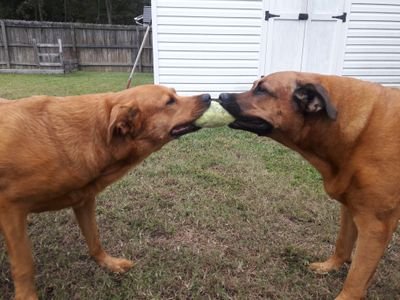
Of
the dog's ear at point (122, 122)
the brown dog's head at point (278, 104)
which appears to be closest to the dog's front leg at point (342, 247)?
the brown dog's head at point (278, 104)

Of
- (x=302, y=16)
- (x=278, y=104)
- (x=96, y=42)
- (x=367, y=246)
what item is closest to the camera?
(x=367, y=246)

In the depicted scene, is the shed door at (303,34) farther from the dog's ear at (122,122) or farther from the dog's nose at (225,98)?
the dog's ear at (122,122)

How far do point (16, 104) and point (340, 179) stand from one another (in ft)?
7.53

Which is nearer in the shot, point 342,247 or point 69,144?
point 69,144

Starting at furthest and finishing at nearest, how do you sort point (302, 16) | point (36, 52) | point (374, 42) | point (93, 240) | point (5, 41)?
point (5, 41) → point (36, 52) → point (374, 42) → point (302, 16) → point (93, 240)

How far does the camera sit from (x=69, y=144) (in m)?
2.53

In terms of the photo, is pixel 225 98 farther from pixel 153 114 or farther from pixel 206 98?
pixel 153 114

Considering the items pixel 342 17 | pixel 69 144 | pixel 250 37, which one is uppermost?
pixel 342 17

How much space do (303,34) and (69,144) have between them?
7.60 m

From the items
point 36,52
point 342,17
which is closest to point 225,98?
point 342,17

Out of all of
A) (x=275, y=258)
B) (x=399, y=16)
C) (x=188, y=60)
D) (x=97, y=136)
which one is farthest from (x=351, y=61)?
(x=97, y=136)

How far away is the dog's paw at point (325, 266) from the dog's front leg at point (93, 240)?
1475 mm

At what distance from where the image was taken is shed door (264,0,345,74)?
8.68 m

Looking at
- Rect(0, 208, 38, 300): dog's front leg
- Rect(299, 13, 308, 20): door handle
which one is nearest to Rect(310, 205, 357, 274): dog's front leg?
Rect(0, 208, 38, 300): dog's front leg
